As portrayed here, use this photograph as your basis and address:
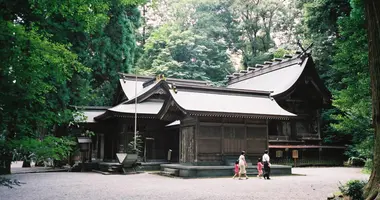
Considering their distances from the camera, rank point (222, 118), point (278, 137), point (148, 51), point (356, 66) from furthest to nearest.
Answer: point (148, 51), point (278, 137), point (222, 118), point (356, 66)

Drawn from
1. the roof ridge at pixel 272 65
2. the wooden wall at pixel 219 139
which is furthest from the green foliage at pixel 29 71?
the roof ridge at pixel 272 65

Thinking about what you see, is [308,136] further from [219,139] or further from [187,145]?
[187,145]

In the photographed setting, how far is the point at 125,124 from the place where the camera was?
72.4 feet

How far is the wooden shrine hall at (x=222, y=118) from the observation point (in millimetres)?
17625

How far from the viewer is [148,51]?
138ft

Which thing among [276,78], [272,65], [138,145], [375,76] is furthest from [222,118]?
[272,65]

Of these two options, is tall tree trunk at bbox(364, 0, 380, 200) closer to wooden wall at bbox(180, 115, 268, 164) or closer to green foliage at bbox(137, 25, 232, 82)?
wooden wall at bbox(180, 115, 268, 164)

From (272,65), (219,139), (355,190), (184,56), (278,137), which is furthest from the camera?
(184,56)

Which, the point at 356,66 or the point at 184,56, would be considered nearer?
the point at 356,66

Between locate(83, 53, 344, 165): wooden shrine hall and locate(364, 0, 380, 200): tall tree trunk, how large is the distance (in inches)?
385

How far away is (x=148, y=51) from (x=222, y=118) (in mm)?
26356

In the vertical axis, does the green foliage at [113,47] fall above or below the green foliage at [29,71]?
above

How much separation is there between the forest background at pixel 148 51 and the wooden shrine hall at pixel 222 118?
1.90m

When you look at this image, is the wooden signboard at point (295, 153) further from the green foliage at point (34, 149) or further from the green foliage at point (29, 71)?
the green foliage at point (34, 149)
